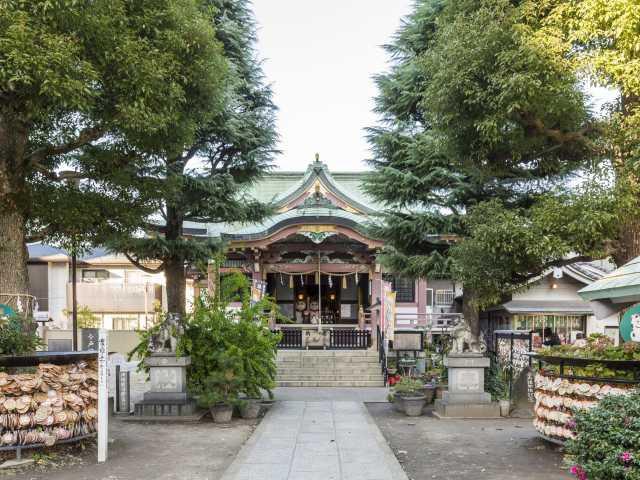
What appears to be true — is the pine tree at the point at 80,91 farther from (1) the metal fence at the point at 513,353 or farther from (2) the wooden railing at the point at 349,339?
(2) the wooden railing at the point at 349,339

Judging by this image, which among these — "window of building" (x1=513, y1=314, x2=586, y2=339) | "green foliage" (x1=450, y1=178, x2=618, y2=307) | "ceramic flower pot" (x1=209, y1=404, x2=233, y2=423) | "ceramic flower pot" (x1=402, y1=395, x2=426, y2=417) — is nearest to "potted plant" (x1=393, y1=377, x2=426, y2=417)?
"ceramic flower pot" (x1=402, y1=395, x2=426, y2=417)

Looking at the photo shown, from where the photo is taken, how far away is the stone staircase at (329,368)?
18641 mm

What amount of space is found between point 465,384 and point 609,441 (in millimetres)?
7854

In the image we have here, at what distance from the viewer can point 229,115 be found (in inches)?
678

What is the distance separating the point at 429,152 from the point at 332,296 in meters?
14.5

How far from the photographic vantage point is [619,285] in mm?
7078

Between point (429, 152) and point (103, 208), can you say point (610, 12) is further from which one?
point (103, 208)

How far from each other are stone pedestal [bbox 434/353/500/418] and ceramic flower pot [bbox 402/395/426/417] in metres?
0.44

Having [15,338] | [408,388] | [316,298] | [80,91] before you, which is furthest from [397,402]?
[316,298]

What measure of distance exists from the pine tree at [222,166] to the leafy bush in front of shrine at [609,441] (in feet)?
39.1

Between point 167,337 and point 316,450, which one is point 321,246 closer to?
point 167,337

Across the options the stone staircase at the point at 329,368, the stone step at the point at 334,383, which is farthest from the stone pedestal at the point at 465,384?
the stone staircase at the point at 329,368

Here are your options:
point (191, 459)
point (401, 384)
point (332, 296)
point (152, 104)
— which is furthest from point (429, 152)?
point (332, 296)

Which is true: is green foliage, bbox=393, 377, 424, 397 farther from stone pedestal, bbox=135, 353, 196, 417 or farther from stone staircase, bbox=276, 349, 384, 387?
stone staircase, bbox=276, 349, 384, 387
